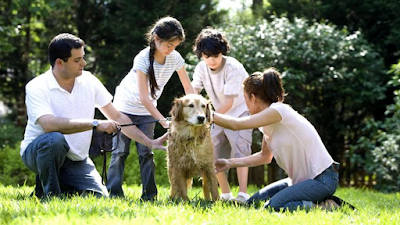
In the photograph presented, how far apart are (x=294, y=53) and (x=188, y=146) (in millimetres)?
5746

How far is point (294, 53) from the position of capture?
33.8 feet

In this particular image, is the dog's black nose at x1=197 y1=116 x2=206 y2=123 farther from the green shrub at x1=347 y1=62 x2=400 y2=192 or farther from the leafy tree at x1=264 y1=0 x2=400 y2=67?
the leafy tree at x1=264 y1=0 x2=400 y2=67

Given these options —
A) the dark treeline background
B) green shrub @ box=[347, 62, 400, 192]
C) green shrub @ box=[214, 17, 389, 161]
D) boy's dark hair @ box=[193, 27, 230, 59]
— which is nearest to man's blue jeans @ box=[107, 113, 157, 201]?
boy's dark hair @ box=[193, 27, 230, 59]

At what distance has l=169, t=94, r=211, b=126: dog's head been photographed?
4.92 m

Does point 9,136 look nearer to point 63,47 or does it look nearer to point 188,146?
point 63,47

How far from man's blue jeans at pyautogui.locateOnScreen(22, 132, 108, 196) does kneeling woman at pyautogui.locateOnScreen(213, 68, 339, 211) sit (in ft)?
4.62

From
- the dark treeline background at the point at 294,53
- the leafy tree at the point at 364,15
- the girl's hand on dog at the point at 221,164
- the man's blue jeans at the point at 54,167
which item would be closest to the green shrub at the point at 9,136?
the dark treeline background at the point at 294,53

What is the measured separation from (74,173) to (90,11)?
30.7 feet

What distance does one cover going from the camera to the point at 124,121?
5.52m

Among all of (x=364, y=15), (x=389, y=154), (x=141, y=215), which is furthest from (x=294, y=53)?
(x=141, y=215)

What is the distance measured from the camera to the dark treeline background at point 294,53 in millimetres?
10281

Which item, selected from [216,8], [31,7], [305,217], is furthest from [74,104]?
[216,8]

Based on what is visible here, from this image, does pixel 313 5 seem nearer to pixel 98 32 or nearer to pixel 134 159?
pixel 98 32

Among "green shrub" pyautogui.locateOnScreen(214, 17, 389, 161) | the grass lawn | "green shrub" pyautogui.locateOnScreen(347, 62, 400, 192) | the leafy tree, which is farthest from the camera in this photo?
the leafy tree
